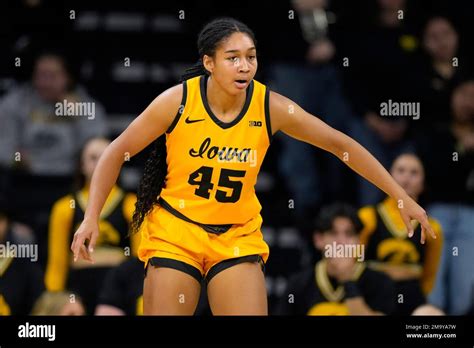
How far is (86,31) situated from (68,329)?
2.95 metres

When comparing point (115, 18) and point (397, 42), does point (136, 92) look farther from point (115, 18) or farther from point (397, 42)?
point (397, 42)

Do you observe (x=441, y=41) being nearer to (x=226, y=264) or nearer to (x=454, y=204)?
(x=454, y=204)

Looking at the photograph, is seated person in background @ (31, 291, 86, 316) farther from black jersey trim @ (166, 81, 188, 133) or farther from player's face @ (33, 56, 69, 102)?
black jersey trim @ (166, 81, 188, 133)

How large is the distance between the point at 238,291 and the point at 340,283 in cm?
201

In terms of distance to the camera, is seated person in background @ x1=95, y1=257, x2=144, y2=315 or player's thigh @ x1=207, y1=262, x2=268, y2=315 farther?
seated person in background @ x1=95, y1=257, x2=144, y2=315

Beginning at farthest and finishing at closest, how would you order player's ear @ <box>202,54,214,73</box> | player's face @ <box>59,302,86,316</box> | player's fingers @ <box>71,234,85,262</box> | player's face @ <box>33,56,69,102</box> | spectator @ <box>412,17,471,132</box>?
spectator @ <box>412,17,471,132</box> → player's face @ <box>33,56,69,102</box> → player's face @ <box>59,302,86,316</box> → player's ear @ <box>202,54,214,73</box> → player's fingers @ <box>71,234,85,262</box>

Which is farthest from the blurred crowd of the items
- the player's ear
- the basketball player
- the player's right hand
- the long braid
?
the player's ear

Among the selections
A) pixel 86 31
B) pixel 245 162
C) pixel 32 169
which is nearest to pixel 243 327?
pixel 245 162

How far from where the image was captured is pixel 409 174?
7812mm

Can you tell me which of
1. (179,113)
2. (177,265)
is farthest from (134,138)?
(177,265)

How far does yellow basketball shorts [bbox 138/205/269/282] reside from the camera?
5605mm

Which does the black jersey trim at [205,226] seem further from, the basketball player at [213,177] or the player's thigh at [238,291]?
the player's thigh at [238,291]

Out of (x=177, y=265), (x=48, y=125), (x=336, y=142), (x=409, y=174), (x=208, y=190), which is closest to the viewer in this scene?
(x=177, y=265)

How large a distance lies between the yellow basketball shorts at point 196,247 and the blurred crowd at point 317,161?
176cm
